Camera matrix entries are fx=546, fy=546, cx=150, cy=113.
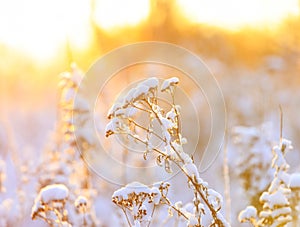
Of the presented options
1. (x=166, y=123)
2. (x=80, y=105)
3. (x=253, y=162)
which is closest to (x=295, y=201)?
(x=166, y=123)

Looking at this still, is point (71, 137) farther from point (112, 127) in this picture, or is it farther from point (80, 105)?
point (112, 127)

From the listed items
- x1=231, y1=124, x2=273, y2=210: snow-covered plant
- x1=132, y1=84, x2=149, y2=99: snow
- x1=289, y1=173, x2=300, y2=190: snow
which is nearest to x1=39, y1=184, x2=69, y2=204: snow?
x1=132, y1=84, x2=149, y2=99: snow

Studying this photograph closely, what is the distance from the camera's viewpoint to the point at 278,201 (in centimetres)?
368

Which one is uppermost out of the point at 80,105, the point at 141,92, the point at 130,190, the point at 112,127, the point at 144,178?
the point at 144,178

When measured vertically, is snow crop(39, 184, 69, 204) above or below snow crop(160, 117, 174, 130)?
below

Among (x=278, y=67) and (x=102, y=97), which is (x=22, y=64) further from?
(x=102, y=97)

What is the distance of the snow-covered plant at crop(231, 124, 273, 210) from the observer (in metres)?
6.04

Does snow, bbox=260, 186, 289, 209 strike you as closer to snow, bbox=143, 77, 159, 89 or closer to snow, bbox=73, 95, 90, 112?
snow, bbox=143, 77, 159, 89

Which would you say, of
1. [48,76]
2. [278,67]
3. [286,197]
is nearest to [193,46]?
[278,67]

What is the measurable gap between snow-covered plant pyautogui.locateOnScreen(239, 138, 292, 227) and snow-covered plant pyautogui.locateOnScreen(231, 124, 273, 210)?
1944 millimetres

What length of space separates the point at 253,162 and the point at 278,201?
122 inches

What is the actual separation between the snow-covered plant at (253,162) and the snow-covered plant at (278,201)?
1.94 m

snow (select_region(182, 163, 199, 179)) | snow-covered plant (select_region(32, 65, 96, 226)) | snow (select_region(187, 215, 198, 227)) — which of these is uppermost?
snow-covered plant (select_region(32, 65, 96, 226))

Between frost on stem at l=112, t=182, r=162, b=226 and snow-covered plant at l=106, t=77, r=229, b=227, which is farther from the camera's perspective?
frost on stem at l=112, t=182, r=162, b=226
